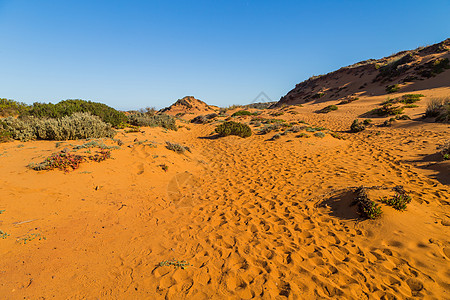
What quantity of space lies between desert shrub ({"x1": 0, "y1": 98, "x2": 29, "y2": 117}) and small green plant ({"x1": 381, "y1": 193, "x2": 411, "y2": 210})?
16374 mm

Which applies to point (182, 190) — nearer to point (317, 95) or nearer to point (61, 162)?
point (61, 162)

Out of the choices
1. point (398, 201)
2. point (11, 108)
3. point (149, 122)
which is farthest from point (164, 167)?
point (11, 108)

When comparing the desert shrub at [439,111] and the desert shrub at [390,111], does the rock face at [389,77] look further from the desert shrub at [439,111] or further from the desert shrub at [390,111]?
the desert shrub at [439,111]

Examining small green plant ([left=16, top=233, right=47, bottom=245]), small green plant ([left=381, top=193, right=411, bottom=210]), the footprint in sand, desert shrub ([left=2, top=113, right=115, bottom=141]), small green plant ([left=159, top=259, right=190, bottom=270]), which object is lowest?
small green plant ([left=159, top=259, right=190, bottom=270])

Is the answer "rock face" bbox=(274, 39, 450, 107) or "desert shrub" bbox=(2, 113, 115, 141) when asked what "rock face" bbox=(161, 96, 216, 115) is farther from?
"desert shrub" bbox=(2, 113, 115, 141)

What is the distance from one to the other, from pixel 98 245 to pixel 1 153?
6.34m

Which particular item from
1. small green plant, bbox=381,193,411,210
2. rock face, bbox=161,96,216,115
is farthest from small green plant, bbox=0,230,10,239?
rock face, bbox=161,96,216,115

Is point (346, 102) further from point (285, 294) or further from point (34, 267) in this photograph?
point (34, 267)

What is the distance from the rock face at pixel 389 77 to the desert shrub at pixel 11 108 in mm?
36086

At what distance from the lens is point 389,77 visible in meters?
28.6

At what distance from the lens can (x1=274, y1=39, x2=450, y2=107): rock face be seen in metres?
23.4

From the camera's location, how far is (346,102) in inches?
1013

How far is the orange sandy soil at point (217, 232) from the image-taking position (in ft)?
8.96

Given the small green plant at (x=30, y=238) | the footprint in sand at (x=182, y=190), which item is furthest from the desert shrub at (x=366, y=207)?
the small green plant at (x=30, y=238)
